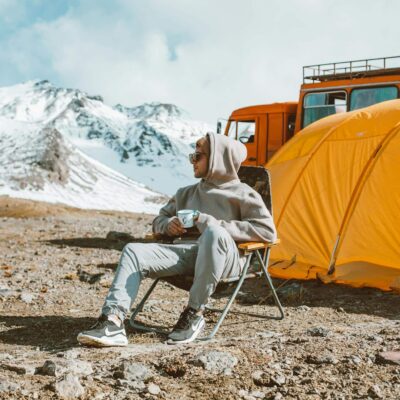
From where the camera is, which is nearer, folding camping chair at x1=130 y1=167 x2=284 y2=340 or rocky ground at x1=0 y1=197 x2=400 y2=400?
rocky ground at x1=0 y1=197 x2=400 y2=400

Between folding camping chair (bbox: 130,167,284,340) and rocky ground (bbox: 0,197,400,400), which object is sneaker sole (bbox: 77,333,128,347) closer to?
rocky ground (bbox: 0,197,400,400)

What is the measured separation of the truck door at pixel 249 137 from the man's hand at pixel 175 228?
8.47 m

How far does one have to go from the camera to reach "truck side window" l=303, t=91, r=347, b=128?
12.8 m

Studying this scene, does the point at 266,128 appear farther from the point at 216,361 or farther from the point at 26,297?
the point at 216,361

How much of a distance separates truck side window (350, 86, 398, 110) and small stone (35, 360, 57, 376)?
970cm

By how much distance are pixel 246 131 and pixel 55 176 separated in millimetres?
67947

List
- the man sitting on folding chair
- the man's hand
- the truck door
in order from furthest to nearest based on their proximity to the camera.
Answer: the truck door
the man's hand
the man sitting on folding chair

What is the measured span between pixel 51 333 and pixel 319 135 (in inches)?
193

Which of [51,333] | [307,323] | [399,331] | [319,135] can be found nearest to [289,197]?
[319,135]

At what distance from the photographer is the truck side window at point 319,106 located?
41.9ft

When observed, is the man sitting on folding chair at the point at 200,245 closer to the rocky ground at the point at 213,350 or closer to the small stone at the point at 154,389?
the rocky ground at the point at 213,350

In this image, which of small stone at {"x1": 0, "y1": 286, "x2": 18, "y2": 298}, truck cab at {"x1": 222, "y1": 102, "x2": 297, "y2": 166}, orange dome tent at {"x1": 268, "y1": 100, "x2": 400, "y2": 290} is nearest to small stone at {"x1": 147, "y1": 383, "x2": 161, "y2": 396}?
small stone at {"x1": 0, "y1": 286, "x2": 18, "y2": 298}

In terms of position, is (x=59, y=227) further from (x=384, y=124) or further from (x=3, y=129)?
(x=3, y=129)

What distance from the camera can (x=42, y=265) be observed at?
9484mm
